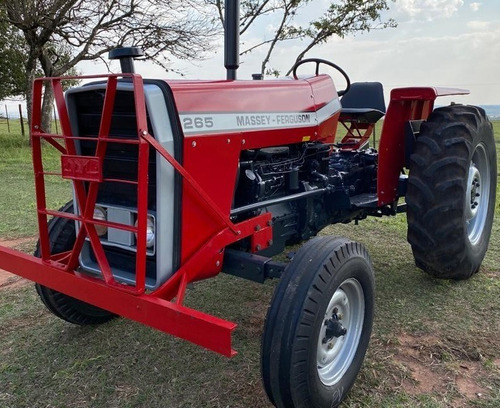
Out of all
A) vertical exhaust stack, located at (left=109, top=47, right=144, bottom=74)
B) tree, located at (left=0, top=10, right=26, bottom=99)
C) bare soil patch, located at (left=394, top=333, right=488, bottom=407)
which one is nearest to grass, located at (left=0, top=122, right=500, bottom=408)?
bare soil patch, located at (left=394, top=333, right=488, bottom=407)

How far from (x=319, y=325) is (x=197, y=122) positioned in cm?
110

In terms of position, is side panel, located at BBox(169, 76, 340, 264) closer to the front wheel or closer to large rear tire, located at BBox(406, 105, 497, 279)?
the front wheel

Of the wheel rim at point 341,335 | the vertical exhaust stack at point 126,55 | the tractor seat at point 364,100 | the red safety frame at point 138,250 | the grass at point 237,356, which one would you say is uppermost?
the vertical exhaust stack at point 126,55

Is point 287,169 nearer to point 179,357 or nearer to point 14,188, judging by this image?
point 179,357

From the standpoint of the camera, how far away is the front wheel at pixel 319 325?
2.10 metres

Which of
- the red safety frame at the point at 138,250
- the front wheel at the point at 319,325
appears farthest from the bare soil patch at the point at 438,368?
the red safety frame at the point at 138,250

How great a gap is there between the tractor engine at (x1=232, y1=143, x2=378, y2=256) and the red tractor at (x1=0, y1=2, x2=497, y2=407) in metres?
0.01

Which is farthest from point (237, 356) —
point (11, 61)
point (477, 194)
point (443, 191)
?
point (11, 61)

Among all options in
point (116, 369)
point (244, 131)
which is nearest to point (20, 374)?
point (116, 369)

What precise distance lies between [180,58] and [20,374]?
14.5 metres

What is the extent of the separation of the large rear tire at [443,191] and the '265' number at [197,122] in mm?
1662

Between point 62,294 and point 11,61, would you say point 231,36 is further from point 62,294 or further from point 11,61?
point 11,61

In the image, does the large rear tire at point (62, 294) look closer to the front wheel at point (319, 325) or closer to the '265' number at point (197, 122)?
the '265' number at point (197, 122)

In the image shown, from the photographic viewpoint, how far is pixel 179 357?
113 inches
